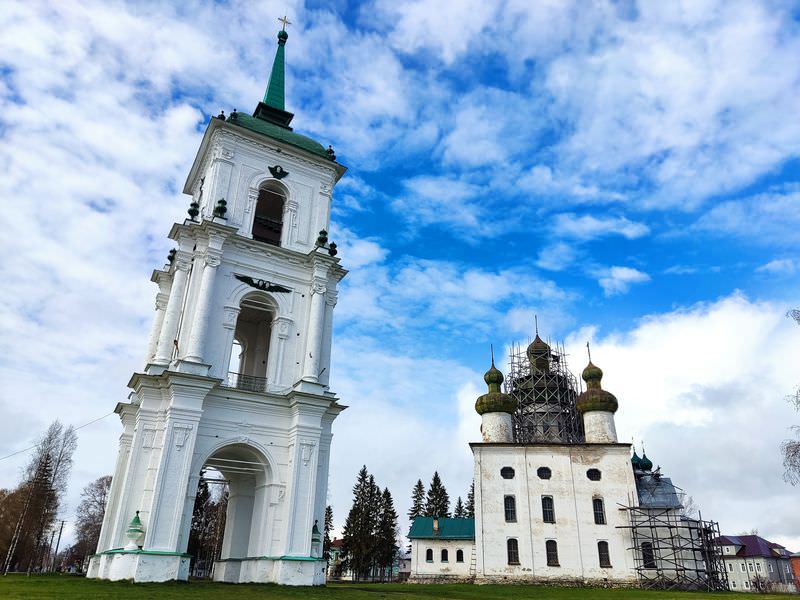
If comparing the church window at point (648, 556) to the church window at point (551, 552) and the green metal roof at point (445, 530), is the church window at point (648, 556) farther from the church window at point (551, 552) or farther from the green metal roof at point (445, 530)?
the green metal roof at point (445, 530)

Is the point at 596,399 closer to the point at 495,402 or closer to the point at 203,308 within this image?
the point at 495,402

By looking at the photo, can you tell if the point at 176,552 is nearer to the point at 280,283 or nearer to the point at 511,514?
the point at 280,283

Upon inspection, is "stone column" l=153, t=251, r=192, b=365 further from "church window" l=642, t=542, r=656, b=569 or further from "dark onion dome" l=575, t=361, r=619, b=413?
"church window" l=642, t=542, r=656, b=569

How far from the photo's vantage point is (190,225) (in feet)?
70.4

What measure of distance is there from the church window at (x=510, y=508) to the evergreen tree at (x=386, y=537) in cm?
2287

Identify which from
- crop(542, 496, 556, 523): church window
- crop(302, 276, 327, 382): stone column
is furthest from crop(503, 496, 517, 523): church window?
crop(302, 276, 327, 382): stone column

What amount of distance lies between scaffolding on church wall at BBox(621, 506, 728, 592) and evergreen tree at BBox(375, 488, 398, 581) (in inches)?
1056

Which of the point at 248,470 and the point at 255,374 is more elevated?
the point at 255,374

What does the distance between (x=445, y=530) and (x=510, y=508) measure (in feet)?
28.4

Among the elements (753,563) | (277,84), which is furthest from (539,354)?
(753,563)

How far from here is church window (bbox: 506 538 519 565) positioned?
119 feet

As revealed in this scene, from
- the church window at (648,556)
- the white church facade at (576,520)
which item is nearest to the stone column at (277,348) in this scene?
the white church facade at (576,520)

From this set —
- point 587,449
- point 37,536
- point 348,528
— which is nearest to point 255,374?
point 587,449

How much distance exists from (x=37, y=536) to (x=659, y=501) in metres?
41.1
